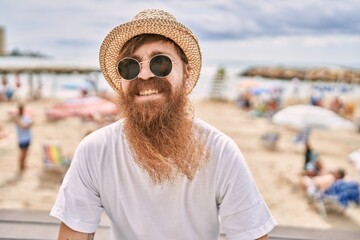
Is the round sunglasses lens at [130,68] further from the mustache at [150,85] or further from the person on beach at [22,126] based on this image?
the person on beach at [22,126]

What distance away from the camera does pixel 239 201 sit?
3.53 ft

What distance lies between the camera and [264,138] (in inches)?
382

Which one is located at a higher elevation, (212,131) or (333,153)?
(212,131)

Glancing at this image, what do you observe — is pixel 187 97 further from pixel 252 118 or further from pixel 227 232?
pixel 252 118

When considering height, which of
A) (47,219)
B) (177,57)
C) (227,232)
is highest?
(177,57)

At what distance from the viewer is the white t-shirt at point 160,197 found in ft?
3.55

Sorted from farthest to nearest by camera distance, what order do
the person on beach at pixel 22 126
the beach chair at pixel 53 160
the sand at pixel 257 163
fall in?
the beach chair at pixel 53 160 → the person on beach at pixel 22 126 → the sand at pixel 257 163

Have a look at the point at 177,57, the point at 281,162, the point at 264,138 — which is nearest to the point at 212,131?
the point at 177,57

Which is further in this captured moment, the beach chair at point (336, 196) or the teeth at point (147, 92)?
the beach chair at point (336, 196)

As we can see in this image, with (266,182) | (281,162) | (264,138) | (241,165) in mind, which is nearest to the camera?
(241,165)

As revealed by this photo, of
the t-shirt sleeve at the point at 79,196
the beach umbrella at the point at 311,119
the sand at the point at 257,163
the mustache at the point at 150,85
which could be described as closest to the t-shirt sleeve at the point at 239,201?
the mustache at the point at 150,85

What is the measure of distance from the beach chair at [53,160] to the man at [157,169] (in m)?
5.62

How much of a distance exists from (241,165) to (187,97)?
28 cm

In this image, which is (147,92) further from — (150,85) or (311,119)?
(311,119)
